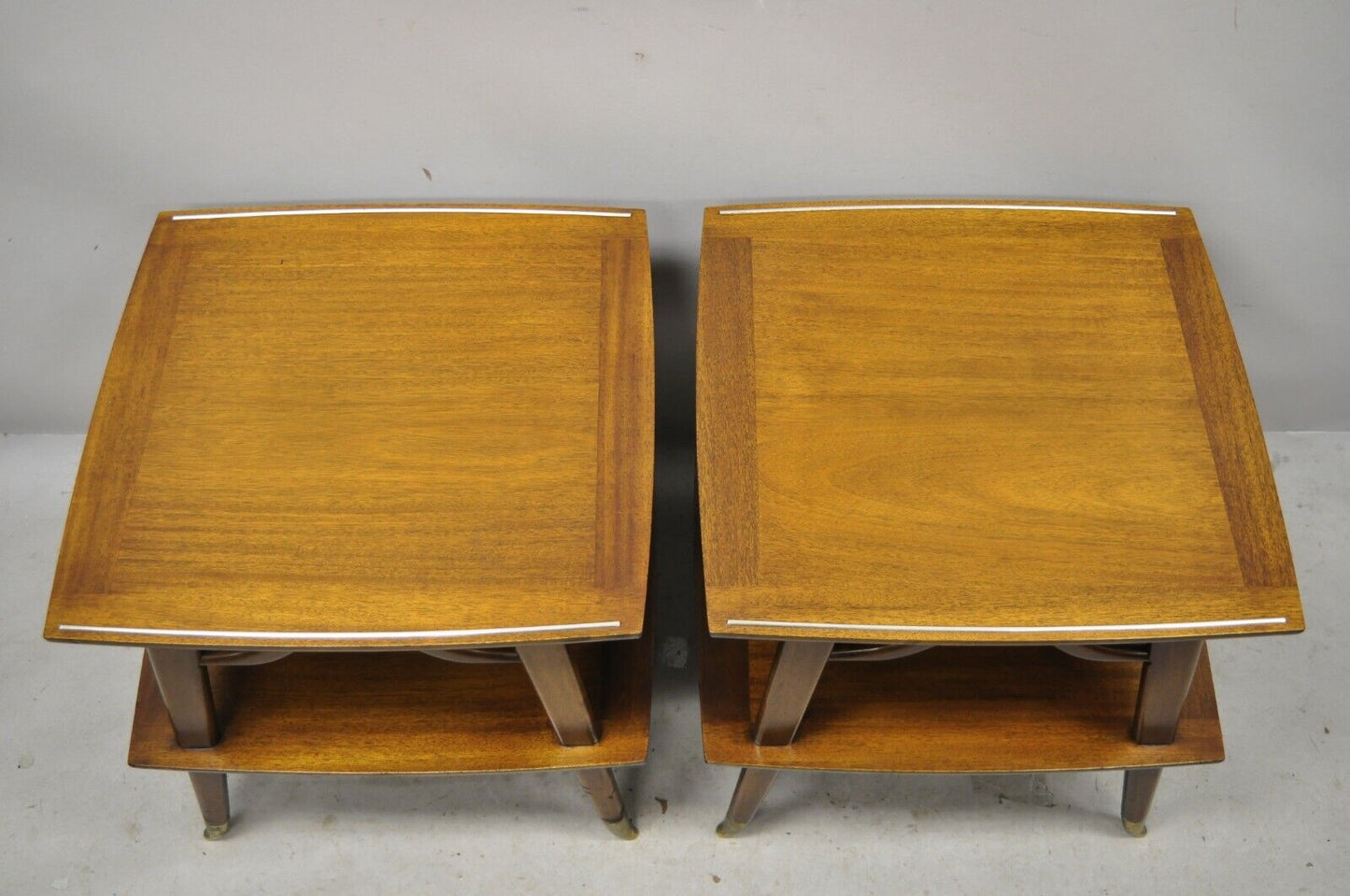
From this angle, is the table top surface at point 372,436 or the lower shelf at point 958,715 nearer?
the table top surface at point 372,436

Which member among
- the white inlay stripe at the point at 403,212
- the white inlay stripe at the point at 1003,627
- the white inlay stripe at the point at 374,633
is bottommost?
the white inlay stripe at the point at 374,633

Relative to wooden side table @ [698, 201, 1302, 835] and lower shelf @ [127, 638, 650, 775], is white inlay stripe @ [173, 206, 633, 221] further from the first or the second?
lower shelf @ [127, 638, 650, 775]

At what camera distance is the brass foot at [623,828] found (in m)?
1.07

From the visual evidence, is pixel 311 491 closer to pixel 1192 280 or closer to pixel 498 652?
pixel 498 652

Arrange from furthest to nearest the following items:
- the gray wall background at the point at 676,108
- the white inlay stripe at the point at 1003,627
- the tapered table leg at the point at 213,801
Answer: the tapered table leg at the point at 213,801, the gray wall background at the point at 676,108, the white inlay stripe at the point at 1003,627

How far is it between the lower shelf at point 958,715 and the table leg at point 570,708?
0.12 meters

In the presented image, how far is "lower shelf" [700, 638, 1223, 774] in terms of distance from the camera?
35.9 inches

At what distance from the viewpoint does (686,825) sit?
1.12 metres

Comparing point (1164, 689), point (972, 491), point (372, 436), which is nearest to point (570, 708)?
point (372, 436)

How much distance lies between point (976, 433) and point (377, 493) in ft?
1.63

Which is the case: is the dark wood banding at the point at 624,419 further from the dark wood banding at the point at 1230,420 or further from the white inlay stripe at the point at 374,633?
the dark wood banding at the point at 1230,420

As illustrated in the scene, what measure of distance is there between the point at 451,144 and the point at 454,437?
33cm

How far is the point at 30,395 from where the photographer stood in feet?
4.41

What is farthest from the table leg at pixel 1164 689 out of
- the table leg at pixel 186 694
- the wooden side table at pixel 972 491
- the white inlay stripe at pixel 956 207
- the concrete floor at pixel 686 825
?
the table leg at pixel 186 694
